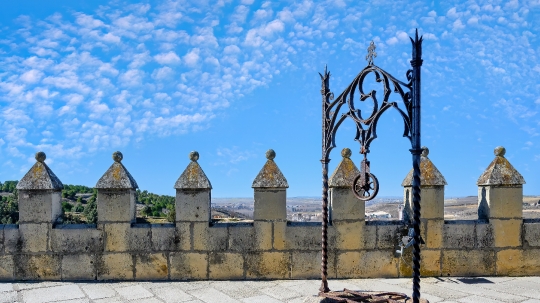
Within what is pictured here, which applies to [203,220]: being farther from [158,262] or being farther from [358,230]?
[358,230]

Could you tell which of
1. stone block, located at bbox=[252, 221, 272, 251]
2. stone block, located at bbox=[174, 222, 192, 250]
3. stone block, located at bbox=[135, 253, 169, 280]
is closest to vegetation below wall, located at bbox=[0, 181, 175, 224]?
stone block, located at bbox=[135, 253, 169, 280]

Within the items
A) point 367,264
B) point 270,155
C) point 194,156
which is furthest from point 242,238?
point 367,264

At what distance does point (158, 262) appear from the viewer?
238 inches

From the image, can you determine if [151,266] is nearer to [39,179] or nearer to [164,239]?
[164,239]

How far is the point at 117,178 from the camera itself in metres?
6.01

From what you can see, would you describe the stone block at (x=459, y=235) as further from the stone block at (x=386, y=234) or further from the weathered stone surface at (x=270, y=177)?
the weathered stone surface at (x=270, y=177)

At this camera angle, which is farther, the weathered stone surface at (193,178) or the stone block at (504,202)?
the stone block at (504,202)

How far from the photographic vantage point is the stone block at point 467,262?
243 inches

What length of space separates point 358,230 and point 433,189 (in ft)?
3.88

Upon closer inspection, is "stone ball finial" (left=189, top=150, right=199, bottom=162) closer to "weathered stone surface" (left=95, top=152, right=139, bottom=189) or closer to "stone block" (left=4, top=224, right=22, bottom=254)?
"weathered stone surface" (left=95, top=152, right=139, bottom=189)

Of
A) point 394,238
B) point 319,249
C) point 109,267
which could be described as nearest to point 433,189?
point 394,238

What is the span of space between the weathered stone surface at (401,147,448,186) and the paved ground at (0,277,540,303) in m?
1.33

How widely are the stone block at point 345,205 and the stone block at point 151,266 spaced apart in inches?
95.2

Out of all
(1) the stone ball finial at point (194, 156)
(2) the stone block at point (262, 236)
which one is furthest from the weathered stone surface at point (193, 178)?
(2) the stone block at point (262, 236)
